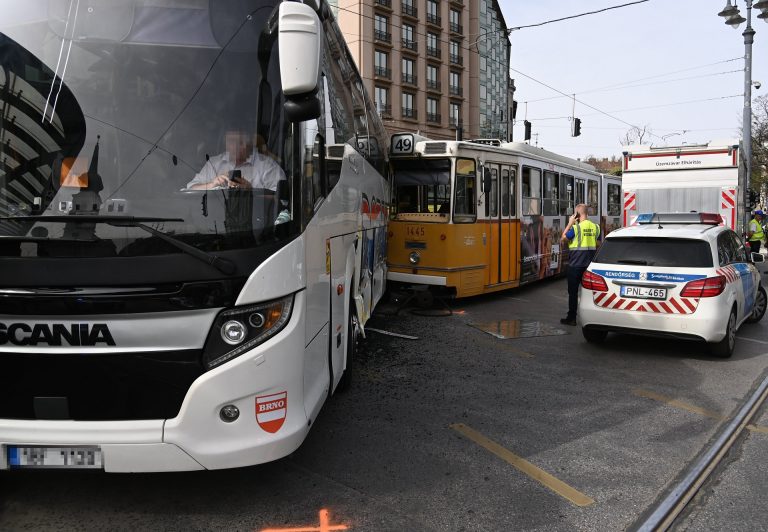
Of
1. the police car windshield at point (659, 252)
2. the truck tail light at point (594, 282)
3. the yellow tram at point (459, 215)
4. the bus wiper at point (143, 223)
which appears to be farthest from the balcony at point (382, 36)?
the bus wiper at point (143, 223)

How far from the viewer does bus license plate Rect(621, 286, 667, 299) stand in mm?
7137

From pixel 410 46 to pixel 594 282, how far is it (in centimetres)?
4582

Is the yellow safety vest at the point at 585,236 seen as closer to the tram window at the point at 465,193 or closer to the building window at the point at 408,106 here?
A: the tram window at the point at 465,193

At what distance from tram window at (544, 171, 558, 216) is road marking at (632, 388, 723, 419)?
8.22 m

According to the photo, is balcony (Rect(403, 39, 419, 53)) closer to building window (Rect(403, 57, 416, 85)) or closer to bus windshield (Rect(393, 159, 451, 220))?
building window (Rect(403, 57, 416, 85))

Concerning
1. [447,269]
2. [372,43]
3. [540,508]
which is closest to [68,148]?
[540,508]

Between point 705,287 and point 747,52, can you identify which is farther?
point 747,52

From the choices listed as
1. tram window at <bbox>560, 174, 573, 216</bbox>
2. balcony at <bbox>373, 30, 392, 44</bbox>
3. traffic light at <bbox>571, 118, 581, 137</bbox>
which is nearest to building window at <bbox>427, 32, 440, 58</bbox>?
balcony at <bbox>373, 30, 392, 44</bbox>

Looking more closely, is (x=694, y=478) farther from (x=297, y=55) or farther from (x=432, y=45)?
(x=432, y=45)

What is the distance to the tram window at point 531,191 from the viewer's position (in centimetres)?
1259

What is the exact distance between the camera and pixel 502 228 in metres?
11.8

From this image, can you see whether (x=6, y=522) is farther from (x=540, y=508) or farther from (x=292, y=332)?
(x=540, y=508)

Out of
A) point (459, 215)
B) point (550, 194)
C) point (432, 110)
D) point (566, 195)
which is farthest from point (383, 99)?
point (459, 215)

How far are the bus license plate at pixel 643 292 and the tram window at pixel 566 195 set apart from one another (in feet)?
25.4
